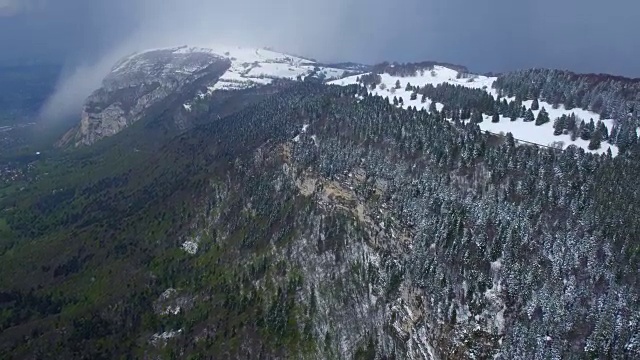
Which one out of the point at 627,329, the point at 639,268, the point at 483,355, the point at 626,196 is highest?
the point at 626,196

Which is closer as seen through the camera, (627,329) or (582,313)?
(627,329)

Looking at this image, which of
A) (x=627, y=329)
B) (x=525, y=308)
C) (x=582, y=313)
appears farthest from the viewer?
(x=525, y=308)

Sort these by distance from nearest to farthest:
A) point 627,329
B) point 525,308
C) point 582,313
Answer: point 627,329
point 582,313
point 525,308

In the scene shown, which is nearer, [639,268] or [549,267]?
[639,268]

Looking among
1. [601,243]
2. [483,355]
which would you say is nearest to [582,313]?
[601,243]

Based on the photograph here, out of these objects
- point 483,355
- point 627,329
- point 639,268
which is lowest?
point 483,355

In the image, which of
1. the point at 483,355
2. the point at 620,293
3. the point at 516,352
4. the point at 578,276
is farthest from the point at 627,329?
the point at 483,355

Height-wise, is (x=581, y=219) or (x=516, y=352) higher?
(x=581, y=219)

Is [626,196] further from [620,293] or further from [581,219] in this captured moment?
[620,293]

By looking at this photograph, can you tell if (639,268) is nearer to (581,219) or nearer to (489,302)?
(581,219)
